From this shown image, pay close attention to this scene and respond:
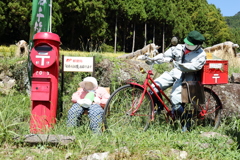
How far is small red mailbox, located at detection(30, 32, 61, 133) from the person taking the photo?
153 inches

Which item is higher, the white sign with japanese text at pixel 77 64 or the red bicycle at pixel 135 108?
the white sign with japanese text at pixel 77 64

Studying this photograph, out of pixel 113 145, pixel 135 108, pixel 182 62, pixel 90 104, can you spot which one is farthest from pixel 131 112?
pixel 182 62

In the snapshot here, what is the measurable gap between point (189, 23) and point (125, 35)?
→ 33.3 ft

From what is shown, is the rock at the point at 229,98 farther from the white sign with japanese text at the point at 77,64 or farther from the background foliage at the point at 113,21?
the background foliage at the point at 113,21

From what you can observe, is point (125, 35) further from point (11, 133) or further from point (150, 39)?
point (11, 133)

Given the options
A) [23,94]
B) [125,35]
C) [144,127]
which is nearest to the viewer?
[144,127]

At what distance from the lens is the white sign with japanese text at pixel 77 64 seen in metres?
4.68

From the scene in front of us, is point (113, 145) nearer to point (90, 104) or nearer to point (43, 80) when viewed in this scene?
point (90, 104)

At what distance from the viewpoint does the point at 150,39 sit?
130ft

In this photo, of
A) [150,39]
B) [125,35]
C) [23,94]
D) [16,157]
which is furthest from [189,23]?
[16,157]

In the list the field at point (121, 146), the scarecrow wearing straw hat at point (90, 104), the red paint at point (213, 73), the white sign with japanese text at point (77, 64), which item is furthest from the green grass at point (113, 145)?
the white sign with japanese text at point (77, 64)

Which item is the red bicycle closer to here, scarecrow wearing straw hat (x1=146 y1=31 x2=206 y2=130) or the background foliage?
scarecrow wearing straw hat (x1=146 y1=31 x2=206 y2=130)

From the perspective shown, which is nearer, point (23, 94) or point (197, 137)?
point (197, 137)

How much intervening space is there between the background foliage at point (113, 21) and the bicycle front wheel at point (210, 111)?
13938mm
